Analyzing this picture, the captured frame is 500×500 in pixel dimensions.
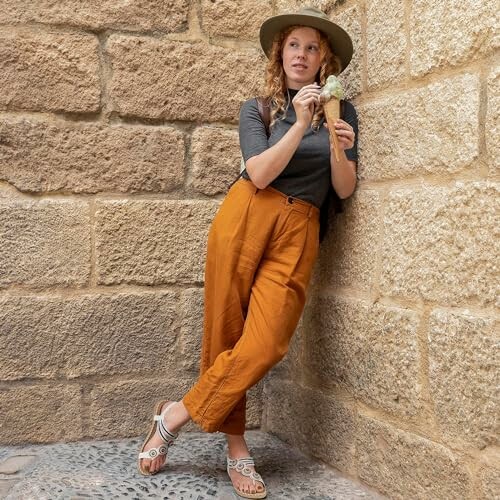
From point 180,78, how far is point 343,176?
3.30 feet

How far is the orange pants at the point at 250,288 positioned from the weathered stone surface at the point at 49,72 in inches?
35.3

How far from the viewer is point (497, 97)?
2053mm

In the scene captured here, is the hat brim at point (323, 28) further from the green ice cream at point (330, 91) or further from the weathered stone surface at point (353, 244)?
the weathered stone surface at point (353, 244)

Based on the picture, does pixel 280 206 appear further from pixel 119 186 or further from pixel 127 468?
pixel 127 468

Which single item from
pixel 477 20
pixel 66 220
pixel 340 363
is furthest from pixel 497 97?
pixel 66 220

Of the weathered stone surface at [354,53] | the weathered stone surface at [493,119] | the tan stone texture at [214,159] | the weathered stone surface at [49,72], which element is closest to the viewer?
the weathered stone surface at [493,119]

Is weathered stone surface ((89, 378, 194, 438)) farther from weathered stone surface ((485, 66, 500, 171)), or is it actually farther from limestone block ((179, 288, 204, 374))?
weathered stone surface ((485, 66, 500, 171))

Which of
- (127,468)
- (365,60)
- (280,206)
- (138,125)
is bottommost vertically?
(127,468)

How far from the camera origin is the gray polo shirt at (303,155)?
2.65 m

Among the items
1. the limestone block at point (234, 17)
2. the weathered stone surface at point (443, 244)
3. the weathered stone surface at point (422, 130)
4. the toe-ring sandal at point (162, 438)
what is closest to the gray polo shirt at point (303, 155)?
the weathered stone surface at point (422, 130)

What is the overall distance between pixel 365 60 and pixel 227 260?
92cm

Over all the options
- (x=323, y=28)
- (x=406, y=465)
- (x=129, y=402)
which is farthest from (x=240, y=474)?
(x=323, y=28)

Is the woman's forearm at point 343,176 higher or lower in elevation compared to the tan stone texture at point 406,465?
higher

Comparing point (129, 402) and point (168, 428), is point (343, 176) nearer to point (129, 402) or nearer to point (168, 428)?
point (168, 428)
